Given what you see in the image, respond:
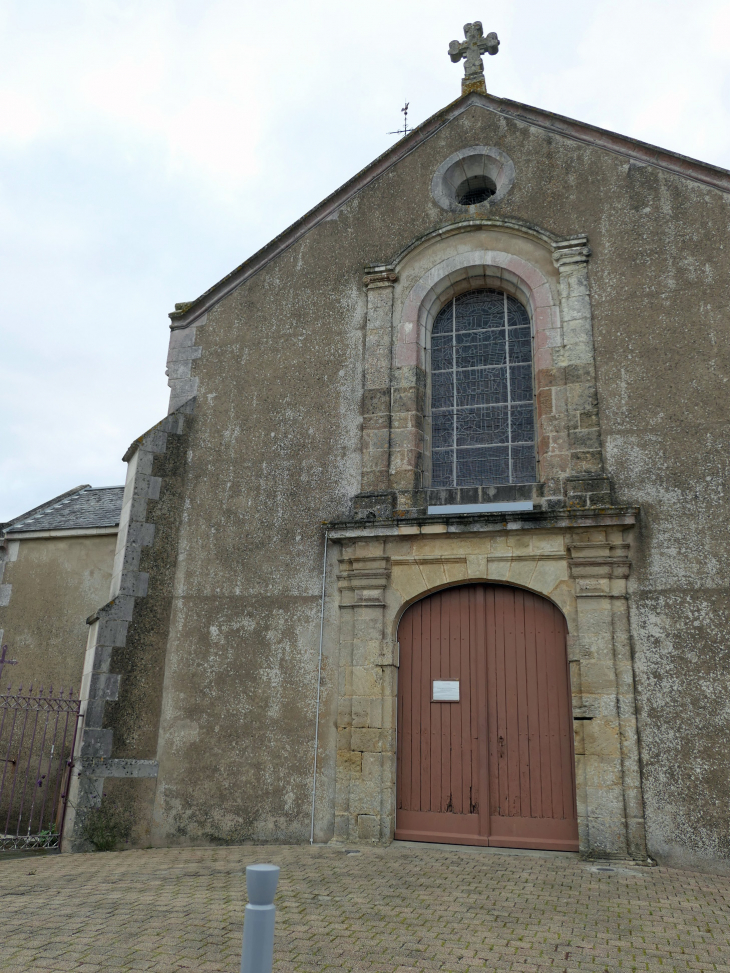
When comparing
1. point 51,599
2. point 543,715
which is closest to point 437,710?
point 543,715

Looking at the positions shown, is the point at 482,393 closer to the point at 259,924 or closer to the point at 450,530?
the point at 450,530

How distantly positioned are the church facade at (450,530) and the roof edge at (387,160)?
3 centimetres

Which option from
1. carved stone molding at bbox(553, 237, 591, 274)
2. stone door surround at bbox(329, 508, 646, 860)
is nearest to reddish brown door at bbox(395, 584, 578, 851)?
stone door surround at bbox(329, 508, 646, 860)

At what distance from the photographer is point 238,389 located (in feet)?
28.3

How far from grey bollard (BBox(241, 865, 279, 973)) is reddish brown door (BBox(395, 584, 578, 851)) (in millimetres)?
4694

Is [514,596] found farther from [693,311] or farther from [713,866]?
[693,311]

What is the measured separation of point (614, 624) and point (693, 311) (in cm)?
307

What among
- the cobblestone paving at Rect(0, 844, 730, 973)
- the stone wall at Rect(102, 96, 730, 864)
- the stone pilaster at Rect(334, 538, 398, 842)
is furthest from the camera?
the stone pilaster at Rect(334, 538, 398, 842)

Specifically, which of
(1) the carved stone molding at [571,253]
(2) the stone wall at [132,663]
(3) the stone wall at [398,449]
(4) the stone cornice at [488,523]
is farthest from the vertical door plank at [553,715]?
(2) the stone wall at [132,663]

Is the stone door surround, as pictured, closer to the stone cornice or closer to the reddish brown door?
the stone cornice

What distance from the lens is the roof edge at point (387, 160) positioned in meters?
8.08

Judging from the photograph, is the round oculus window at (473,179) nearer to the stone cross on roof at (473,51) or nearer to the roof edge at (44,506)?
the stone cross on roof at (473,51)

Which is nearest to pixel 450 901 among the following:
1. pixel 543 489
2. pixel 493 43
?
pixel 543 489

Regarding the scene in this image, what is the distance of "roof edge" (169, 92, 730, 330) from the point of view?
8.08m
